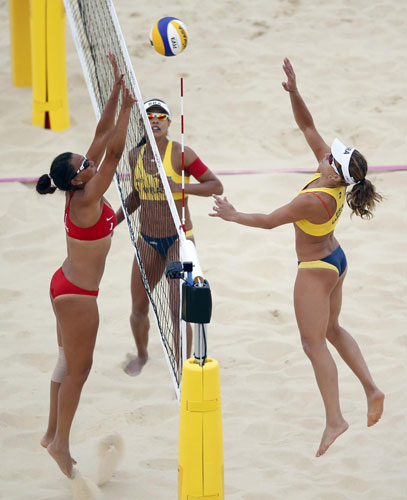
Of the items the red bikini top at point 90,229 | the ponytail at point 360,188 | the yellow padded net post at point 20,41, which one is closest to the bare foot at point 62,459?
the red bikini top at point 90,229

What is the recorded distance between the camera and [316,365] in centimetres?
425

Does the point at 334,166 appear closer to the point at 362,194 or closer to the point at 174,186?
the point at 362,194

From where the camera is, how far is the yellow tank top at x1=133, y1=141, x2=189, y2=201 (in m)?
5.05

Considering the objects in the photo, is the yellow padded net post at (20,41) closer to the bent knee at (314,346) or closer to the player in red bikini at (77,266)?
the player in red bikini at (77,266)

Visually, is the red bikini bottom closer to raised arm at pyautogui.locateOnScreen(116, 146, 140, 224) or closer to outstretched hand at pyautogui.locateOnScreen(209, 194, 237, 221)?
outstretched hand at pyautogui.locateOnScreen(209, 194, 237, 221)

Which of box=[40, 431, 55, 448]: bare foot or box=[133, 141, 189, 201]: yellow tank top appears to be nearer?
box=[40, 431, 55, 448]: bare foot

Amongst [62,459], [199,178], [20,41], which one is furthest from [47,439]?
[20,41]

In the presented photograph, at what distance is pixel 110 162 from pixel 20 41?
17.7ft

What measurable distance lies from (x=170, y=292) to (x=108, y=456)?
1176mm

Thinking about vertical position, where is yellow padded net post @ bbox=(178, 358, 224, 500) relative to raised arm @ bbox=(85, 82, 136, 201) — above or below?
below

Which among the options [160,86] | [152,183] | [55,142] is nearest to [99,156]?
[152,183]

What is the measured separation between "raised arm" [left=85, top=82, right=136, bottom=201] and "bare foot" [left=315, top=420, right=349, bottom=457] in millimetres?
1667

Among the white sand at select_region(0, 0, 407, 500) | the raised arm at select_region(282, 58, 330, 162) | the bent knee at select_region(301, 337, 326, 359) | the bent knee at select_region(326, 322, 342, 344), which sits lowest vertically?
the white sand at select_region(0, 0, 407, 500)

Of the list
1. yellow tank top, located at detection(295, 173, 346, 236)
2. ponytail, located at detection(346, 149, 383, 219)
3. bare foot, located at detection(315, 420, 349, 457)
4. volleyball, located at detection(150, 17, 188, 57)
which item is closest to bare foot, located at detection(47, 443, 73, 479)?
bare foot, located at detection(315, 420, 349, 457)
